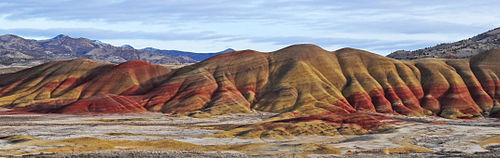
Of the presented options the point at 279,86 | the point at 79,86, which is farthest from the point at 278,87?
the point at 79,86

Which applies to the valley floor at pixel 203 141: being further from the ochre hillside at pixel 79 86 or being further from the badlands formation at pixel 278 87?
the ochre hillside at pixel 79 86

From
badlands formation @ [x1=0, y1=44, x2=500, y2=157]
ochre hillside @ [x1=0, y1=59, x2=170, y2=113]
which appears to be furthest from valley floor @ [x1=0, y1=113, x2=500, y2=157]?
ochre hillside @ [x1=0, y1=59, x2=170, y2=113]

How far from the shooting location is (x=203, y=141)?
8238 cm

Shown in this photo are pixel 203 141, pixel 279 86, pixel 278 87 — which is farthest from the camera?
pixel 279 86

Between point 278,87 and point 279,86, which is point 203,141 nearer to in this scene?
point 278,87

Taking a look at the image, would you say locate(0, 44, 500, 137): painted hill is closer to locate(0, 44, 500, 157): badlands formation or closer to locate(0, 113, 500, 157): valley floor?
locate(0, 44, 500, 157): badlands formation

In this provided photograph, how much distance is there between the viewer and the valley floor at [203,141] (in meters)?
66.5

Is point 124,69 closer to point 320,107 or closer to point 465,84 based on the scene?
point 320,107

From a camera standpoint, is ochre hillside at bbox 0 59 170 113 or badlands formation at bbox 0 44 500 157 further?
ochre hillside at bbox 0 59 170 113

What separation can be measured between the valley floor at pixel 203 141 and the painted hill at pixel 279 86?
91.5 ft

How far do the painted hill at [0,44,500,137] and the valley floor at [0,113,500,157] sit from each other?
2789 cm

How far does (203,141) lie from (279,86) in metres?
74.6

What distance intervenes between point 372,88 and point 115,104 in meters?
75.4

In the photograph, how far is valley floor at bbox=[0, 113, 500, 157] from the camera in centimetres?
6650
